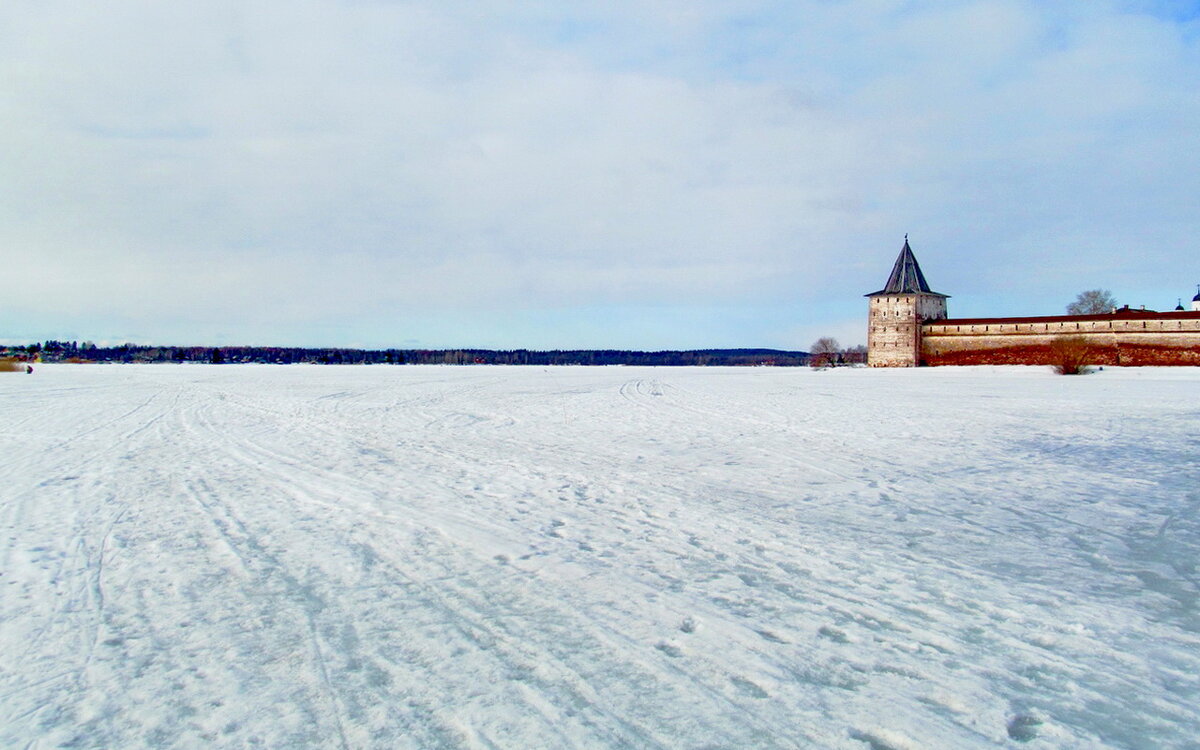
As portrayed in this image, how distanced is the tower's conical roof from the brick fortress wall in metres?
3.95

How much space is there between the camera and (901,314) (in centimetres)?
6188

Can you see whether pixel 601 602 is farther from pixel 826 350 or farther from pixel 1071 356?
pixel 826 350

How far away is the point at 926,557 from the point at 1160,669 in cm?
170

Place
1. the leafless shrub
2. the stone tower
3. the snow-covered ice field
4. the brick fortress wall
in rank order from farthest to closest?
the stone tower
the brick fortress wall
the leafless shrub
the snow-covered ice field

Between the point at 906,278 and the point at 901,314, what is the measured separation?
3.37 metres

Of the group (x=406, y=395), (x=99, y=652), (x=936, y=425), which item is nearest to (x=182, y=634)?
(x=99, y=652)

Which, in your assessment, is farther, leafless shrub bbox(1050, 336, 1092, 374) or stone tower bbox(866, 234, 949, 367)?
stone tower bbox(866, 234, 949, 367)

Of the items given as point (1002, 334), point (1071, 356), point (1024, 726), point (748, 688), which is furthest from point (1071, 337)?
point (748, 688)

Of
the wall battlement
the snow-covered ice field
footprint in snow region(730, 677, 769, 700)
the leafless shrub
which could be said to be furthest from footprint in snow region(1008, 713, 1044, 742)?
the wall battlement

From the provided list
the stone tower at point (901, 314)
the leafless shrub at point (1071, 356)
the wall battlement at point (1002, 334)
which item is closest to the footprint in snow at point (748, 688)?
the leafless shrub at point (1071, 356)

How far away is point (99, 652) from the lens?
330cm

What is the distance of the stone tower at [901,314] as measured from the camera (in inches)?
2406

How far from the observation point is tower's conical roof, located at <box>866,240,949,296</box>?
62188 mm

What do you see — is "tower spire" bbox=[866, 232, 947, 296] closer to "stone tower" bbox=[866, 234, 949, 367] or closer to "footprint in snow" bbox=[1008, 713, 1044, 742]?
"stone tower" bbox=[866, 234, 949, 367]
